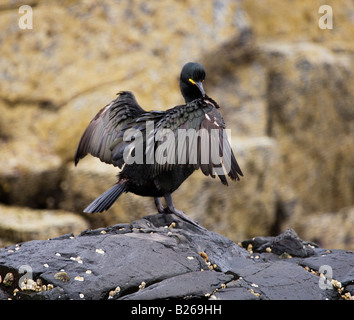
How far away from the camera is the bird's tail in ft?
16.1

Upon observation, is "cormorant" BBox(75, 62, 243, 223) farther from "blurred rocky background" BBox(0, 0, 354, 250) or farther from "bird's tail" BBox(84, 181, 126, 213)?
"blurred rocky background" BBox(0, 0, 354, 250)

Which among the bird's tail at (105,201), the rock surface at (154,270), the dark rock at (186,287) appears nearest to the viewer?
the dark rock at (186,287)

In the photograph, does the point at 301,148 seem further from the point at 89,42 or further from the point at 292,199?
the point at 89,42

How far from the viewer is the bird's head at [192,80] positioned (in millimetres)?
5426

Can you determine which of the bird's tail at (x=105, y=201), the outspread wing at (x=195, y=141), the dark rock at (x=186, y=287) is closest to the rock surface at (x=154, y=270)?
the dark rock at (x=186, y=287)

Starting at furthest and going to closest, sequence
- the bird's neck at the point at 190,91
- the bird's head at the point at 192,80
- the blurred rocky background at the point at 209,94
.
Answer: the blurred rocky background at the point at 209,94
the bird's neck at the point at 190,91
the bird's head at the point at 192,80

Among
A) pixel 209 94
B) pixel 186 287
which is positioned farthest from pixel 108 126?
pixel 209 94

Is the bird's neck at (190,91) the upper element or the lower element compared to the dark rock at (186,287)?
upper

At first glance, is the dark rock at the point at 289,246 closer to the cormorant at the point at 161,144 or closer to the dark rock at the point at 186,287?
the cormorant at the point at 161,144

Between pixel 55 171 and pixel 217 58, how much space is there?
350cm

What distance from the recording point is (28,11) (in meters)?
11.1

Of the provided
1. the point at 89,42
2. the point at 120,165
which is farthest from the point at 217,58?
the point at 120,165

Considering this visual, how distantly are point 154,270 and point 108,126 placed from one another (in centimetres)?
177

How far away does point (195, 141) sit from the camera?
4.74 m
